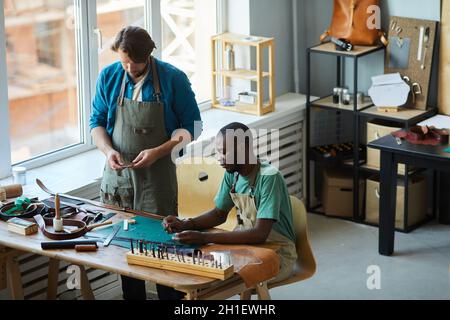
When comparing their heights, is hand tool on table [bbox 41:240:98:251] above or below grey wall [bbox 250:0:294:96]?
below

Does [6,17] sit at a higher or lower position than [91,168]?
higher

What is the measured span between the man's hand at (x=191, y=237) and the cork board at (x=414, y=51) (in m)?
2.65

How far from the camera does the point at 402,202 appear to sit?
6.10 metres

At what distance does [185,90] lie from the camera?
14.7ft

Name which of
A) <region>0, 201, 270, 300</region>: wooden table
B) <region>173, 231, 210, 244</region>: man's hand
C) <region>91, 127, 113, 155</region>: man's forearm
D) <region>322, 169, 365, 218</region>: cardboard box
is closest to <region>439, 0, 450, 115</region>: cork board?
<region>322, 169, 365, 218</region>: cardboard box

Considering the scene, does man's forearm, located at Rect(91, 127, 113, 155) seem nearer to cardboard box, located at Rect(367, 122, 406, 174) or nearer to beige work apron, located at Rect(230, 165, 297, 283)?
beige work apron, located at Rect(230, 165, 297, 283)

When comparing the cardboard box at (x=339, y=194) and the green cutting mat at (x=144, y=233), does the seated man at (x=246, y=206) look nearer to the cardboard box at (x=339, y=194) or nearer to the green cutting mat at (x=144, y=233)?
the green cutting mat at (x=144, y=233)

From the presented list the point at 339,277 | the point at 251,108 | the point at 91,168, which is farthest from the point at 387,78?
the point at 91,168

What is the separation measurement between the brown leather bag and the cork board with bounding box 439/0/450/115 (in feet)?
1.22

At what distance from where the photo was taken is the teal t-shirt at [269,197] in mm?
4070

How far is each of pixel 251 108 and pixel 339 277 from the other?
1.33m

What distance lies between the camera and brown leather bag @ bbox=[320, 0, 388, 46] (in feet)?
20.3
